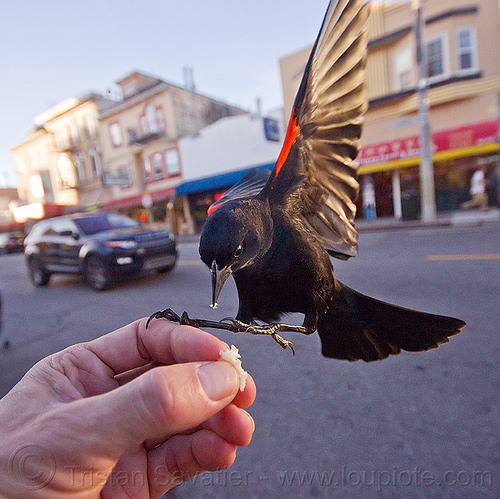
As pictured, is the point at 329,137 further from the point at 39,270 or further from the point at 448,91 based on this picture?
the point at 448,91

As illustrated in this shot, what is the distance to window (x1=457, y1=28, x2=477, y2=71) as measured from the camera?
9.77m

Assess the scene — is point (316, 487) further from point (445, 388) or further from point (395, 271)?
point (395, 271)

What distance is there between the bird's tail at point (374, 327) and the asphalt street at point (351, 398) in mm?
146

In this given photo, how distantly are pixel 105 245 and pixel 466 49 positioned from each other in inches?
525

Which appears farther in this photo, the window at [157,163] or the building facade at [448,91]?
the building facade at [448,91]

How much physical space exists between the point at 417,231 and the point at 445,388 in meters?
5.94

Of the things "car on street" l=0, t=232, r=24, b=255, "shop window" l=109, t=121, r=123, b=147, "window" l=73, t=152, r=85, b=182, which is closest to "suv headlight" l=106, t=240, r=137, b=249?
"shop window" l=109, t=121, r=123, b=147

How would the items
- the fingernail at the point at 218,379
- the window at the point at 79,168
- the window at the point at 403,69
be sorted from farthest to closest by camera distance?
the window at the point at 403,69, the window at the point at 79,168, the fingernail at the point at 218,379

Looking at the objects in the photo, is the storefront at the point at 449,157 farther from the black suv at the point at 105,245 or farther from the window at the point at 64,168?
the black suv at the point at 105,245

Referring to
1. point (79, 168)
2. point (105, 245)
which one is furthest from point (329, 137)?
point (79, 168)

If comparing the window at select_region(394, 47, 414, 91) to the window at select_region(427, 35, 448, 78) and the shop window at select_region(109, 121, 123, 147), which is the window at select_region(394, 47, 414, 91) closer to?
the window at select_region(427, 35, 448, 78)

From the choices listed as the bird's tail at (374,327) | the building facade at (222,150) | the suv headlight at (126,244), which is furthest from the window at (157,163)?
the bird's tail at (374,327)

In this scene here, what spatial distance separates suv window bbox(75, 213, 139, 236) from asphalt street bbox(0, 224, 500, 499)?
0.37 m

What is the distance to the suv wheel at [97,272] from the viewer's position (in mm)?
1693
